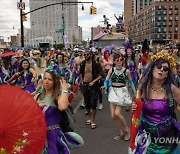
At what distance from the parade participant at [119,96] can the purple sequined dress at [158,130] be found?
2.83 meters

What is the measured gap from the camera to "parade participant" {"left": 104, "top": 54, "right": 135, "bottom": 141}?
6520mm

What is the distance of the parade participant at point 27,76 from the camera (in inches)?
306

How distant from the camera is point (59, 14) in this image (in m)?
110

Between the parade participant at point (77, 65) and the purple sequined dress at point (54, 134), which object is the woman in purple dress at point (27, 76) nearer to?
the parade participant at point (77, 65)

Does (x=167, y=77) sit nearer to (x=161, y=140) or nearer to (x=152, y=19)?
(x=161, y=140)

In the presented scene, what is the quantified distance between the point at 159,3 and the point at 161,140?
163 meters

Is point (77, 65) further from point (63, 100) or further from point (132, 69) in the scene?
point (63, 100)

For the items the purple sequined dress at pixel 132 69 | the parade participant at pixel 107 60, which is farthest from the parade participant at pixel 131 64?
the parade participant at pixel 107 60

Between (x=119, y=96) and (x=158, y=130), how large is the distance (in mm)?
3107

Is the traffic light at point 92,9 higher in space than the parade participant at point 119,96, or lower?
higher

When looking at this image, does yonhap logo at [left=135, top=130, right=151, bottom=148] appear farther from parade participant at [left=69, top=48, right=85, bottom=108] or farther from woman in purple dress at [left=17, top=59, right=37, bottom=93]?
parade participant at [left=69, top=48, right=85, bottom=108]

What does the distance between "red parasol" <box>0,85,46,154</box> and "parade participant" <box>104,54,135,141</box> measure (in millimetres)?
3649

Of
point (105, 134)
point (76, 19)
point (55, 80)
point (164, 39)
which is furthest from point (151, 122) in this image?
point (164, 39)

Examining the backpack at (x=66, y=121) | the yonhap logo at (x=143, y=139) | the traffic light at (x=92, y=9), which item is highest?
the traffic light at (x=92, y=9)
